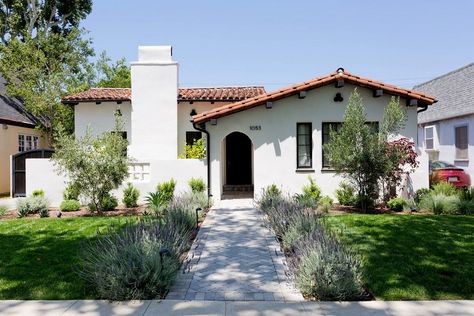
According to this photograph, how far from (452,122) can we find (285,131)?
1139 cm

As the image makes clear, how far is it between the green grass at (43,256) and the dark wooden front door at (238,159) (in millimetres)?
8492

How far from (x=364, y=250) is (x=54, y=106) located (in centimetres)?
A: 2016

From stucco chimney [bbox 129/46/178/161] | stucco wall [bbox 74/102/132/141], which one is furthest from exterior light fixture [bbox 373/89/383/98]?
stucco wall [bbox 74/102/132/141]

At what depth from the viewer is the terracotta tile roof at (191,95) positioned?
18.0m

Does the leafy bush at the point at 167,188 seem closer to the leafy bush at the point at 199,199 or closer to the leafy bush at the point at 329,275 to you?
the leafy bush at the point at 199,199

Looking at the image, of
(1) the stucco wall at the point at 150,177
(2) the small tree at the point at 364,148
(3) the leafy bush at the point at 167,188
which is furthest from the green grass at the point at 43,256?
(2) the small tree at the point at 364,148

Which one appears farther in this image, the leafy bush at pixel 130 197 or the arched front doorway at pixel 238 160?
the arched front doorway at pixel 238 160

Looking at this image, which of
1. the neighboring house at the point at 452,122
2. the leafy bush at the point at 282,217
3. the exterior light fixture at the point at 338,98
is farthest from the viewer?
the neighboring house at the point at 452,122

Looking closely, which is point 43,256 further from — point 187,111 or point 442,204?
point 187,111

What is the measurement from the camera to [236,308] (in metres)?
4.80

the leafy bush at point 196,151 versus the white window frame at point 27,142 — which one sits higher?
the white window frame at point 27,142

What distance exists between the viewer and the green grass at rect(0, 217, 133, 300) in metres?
5.47

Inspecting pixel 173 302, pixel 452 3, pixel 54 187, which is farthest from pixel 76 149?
pixel 452 3

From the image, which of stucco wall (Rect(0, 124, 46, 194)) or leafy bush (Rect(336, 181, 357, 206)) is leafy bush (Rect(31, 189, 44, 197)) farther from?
leafy bush (Rect(336, 181, 357, 206))
